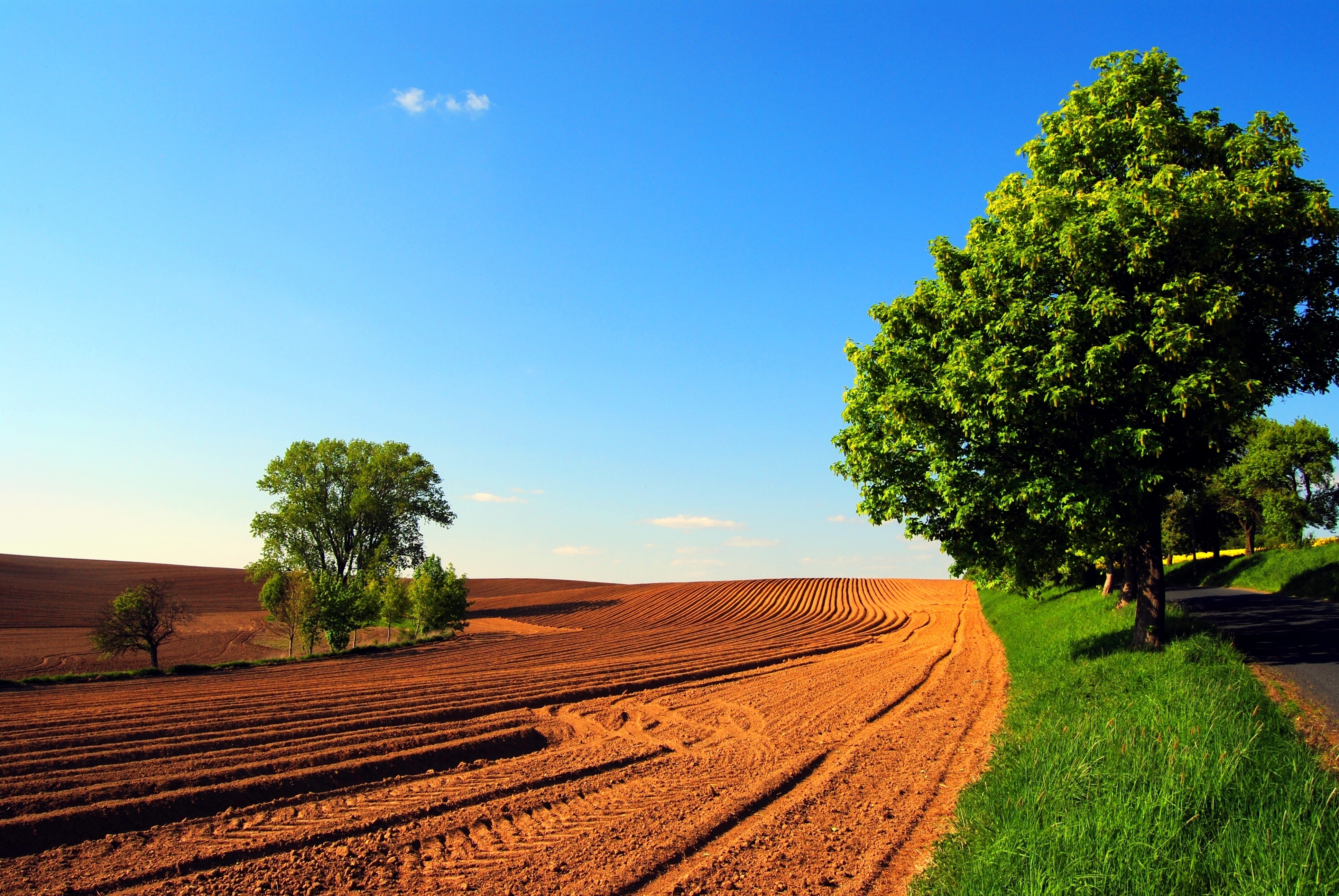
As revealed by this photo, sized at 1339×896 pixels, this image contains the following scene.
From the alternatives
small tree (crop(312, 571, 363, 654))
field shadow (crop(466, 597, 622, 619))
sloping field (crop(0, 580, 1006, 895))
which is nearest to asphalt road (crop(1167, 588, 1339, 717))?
sloping field (crop(0, 580, 1006, 895))

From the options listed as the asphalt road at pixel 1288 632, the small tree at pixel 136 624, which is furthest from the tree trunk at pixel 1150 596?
the small tree at pixel 136 624

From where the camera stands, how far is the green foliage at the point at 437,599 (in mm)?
41250

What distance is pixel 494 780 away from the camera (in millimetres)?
9695

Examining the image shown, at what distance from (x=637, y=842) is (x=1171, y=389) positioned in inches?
404

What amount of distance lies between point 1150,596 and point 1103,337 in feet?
18.2

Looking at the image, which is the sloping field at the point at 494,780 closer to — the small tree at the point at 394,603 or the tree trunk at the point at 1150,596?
the tree trunk at the point at 1150,596

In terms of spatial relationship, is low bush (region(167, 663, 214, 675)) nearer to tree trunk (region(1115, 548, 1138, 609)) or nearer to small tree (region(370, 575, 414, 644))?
small tree (region(370, 575, 414, 644))

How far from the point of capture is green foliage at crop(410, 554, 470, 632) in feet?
135

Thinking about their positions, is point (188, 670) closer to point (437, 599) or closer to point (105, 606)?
point (437, 599)

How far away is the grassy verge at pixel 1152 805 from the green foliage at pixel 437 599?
36.9 meters

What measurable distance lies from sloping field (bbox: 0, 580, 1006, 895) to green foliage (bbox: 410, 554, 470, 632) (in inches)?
824

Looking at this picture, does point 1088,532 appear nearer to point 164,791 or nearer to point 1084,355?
point 1084,355

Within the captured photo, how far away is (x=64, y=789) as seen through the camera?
28.9ft

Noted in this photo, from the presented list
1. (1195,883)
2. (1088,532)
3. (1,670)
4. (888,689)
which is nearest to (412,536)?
(1,670)
